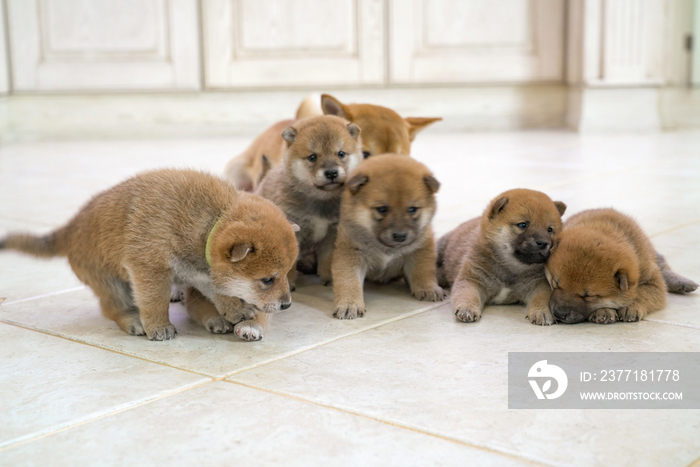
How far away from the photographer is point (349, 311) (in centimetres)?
218

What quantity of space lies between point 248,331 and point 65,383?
19.5 inches

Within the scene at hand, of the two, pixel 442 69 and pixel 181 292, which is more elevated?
pixel 442 69

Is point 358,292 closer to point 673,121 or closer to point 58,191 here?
point 58,191

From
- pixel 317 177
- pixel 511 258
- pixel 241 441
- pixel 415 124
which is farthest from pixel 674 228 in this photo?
pixel 241 441

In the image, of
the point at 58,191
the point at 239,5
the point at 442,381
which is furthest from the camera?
the point at 239,5

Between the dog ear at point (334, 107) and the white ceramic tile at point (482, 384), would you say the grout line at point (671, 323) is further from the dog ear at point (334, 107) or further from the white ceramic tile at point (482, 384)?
the dog ear at point (334, 107)

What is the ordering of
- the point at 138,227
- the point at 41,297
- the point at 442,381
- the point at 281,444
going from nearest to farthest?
the point at 281,444
the point at 442,381
the point at 138,227
the point at 41,297

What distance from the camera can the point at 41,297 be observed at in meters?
2.43

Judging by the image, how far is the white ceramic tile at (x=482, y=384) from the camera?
4.32ft

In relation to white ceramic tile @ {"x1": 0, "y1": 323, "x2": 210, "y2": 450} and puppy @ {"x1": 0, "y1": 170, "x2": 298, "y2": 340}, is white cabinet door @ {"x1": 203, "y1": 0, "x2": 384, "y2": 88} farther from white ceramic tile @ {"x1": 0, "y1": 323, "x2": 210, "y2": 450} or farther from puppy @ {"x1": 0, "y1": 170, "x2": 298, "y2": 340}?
white ceramic tile @ {"x1": 0, "y1": 323, "x2": 210, "y2": 450}

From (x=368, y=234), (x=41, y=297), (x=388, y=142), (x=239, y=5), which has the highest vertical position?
(x=239, y=5)

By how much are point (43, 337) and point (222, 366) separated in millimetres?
587

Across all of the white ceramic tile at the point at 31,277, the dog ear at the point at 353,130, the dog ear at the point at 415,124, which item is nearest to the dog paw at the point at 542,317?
the dog ear at the point at 353,130

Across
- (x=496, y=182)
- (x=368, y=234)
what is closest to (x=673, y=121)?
(x=496, y=182)
